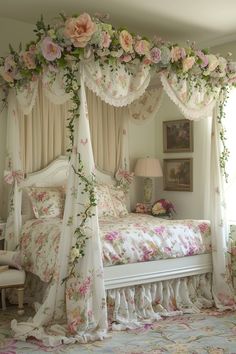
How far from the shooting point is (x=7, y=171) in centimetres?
443

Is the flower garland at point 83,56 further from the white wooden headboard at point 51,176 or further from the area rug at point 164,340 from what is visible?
the white wooden headboard at point 51,176

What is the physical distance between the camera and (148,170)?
5.51 m

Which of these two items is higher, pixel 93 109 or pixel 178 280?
pixel 93 109

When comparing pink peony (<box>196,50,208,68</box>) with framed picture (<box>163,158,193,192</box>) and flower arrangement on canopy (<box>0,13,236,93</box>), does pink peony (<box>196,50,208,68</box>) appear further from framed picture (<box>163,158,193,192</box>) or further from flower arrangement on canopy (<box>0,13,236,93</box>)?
framed picture (<box>163,158,193,192</box>)

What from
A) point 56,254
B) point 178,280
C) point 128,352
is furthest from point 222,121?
point 128,352

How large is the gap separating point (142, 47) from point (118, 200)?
2.13m

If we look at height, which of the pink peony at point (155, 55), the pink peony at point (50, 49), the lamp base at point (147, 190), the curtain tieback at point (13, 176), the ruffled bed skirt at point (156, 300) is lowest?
the ruffled bed skirt at point (156, 300)

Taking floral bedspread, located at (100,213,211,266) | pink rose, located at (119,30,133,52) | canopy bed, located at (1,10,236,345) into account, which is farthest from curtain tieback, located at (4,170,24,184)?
pink rose, located at (119,30,133,52)

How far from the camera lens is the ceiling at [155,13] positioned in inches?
164

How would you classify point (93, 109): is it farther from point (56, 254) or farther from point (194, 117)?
point (56, 254)

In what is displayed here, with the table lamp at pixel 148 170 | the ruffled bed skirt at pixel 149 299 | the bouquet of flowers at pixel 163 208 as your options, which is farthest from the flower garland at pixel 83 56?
the bouquet of flowers at pixel 163 208

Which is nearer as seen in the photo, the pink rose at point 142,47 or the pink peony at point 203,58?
the pink rose at point 142,47

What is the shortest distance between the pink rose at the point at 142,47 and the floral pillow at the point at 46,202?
189cm

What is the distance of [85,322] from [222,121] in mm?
2406
